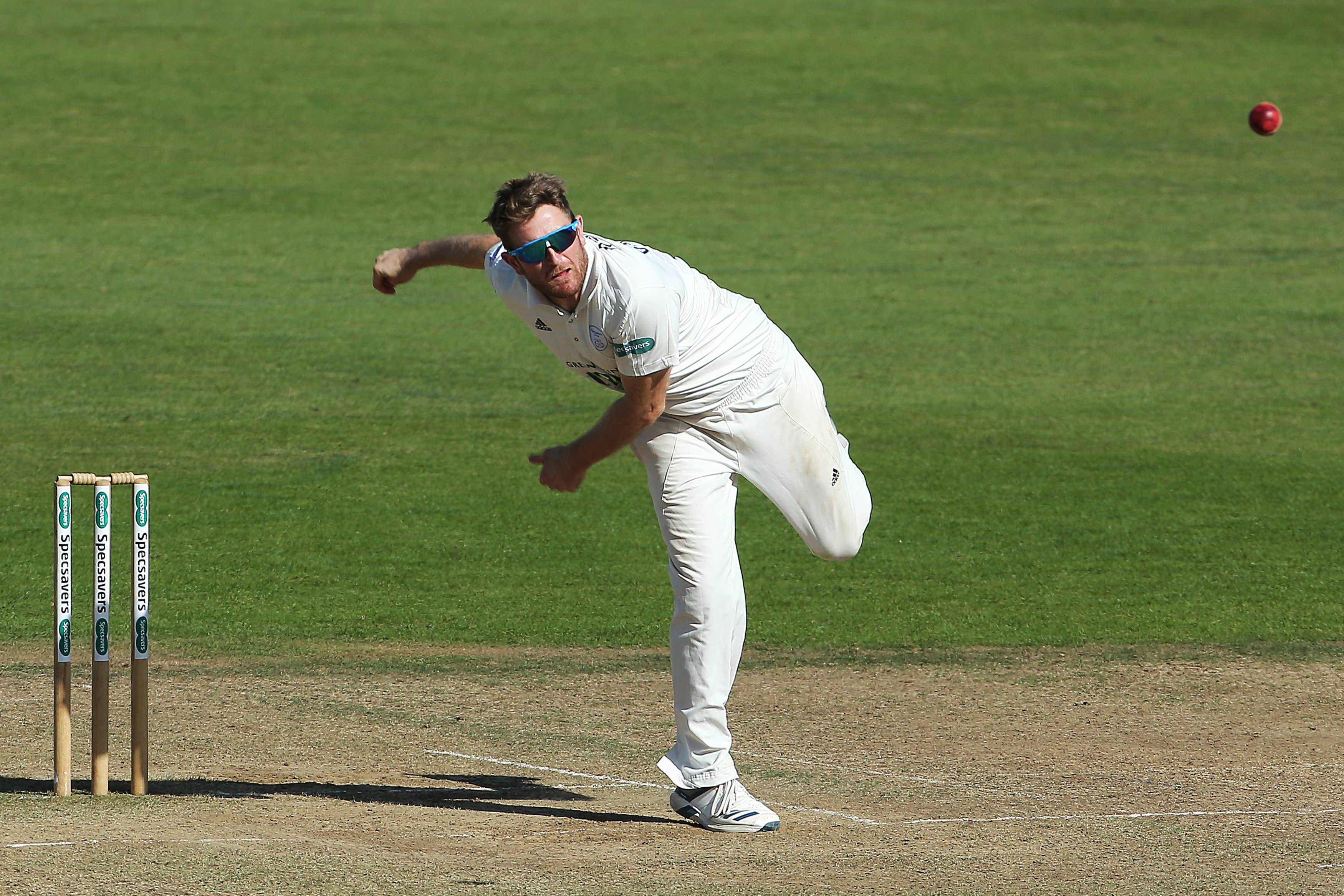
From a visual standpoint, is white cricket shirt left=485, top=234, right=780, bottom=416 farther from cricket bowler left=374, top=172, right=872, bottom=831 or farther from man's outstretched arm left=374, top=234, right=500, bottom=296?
man's outstretched arm left=374, top=234, right=500, bottom=296

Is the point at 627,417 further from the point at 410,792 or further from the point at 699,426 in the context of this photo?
the point at 410,792

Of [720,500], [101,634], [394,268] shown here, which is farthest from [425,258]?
[101,634]

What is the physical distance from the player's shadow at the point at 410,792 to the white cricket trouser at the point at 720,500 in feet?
1.34

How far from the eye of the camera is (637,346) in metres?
5.28

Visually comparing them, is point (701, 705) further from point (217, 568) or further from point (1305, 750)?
point (217, 568)

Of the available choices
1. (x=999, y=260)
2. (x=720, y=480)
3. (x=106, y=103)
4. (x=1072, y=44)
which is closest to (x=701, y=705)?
(x=720, y=480)

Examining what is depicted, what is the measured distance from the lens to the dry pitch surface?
16.4ft

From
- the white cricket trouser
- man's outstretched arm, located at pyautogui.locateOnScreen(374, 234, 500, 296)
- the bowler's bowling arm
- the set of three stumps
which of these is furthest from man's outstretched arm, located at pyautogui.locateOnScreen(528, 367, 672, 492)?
the set of three stumps

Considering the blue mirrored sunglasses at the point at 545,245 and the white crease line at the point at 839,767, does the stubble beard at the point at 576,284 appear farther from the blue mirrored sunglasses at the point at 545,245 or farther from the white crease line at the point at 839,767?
the white crease line at the point at 839,767

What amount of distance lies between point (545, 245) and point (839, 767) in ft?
7.75

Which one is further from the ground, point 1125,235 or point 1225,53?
point 1225,53

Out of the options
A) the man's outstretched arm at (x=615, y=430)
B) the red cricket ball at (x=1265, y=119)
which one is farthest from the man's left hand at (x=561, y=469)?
the red cricket ball at (x=1265, y=119)

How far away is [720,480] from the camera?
18.5ft

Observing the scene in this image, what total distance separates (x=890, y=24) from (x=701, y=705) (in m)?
26.3
